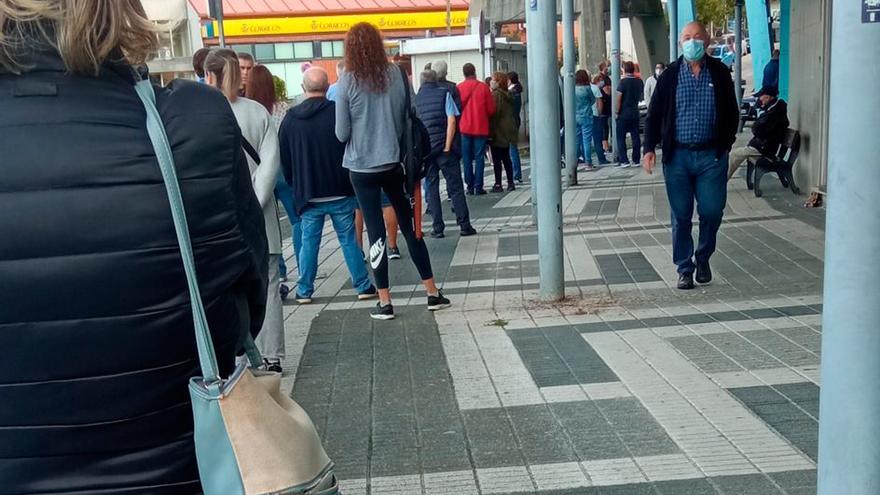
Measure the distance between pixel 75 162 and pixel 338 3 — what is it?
53540mm

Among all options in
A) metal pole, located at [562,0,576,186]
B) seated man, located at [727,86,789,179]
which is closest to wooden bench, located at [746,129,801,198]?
seated man, located at [727,86,789,179]

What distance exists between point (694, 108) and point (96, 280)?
6.43 meters

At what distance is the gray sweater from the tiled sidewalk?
3.76ft

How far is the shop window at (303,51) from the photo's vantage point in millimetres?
51547

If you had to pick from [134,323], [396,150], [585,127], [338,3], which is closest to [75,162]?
[134,323]

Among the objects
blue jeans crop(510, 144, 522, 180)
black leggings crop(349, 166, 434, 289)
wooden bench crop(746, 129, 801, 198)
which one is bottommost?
blue jeans crop(510, 144, 522, 180)

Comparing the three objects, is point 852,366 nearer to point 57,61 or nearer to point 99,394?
point 99,394

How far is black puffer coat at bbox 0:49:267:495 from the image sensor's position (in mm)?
1853

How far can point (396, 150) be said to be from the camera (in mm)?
7301

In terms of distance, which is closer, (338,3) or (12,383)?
(12,383)

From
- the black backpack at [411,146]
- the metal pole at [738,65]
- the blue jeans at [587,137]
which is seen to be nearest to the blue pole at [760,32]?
the metal pole at [738,65]

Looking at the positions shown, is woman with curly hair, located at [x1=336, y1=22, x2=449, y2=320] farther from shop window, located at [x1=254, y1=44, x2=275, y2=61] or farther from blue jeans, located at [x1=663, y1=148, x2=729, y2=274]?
shop window, located at [x1=254, y1=44, x2=275, y2=61]

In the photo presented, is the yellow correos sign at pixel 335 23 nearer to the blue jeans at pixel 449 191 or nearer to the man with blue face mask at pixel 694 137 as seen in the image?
the blue jeans at pixel 449 191

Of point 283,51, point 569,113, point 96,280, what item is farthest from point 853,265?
point 283,51
